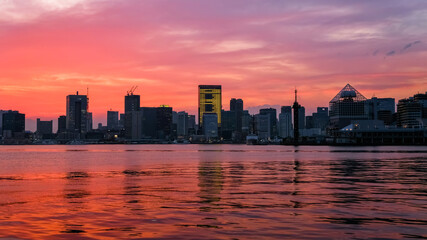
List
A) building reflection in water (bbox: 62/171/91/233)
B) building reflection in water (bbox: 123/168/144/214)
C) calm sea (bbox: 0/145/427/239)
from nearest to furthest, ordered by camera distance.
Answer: calm sea (bbox: 0/145/427/239)
building reflection in water (bbox: 62/171/91/233)
building reflection in water (bbox: 123/168/144/214)

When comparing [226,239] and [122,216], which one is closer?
[226,239]

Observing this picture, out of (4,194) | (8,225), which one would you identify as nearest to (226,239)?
(8,225)

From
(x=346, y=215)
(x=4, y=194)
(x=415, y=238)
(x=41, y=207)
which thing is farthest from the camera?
(x=4, y=194)

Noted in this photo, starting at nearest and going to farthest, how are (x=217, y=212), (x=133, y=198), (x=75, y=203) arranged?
(x=217, y=212) < (x=75, y=203) < (x=133, y=198)

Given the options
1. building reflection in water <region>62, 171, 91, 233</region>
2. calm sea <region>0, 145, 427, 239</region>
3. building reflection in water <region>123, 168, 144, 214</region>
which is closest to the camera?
calm sea <region>0, 145, 427, 239</region>

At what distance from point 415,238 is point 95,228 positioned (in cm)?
1653

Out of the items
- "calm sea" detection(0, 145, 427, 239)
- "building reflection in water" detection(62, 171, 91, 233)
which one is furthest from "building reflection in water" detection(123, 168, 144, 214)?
"building reflection in water" detection(62, 171, 91, 233)

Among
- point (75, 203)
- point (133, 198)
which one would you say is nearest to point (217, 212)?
point (133, 198)

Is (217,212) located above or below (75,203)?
above

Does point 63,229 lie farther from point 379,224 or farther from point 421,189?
point 421,189

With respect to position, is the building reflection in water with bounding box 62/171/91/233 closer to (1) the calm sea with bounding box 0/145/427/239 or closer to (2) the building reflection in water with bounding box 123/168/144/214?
(1) the calm sea with bounding box 0/145/427/239

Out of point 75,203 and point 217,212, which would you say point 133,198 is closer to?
point 75,203

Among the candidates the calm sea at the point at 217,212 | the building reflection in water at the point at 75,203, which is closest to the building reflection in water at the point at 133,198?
the calm sea at the point at 217,212

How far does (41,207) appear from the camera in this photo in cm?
3559
